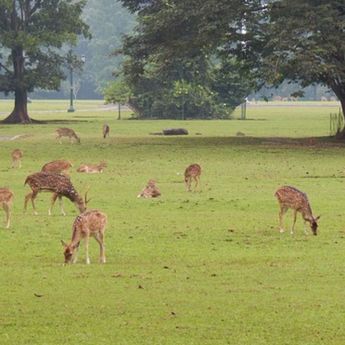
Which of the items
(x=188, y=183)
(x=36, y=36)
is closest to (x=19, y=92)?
(x=36, y=36)

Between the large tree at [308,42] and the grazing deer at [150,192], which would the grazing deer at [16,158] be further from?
the large tree at [308,42]

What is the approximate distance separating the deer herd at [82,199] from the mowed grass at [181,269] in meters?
0.29

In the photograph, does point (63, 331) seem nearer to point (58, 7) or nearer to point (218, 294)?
point (218, 294)

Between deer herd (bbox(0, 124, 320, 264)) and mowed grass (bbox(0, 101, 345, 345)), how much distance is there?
289 mm

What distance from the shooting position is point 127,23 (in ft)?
570

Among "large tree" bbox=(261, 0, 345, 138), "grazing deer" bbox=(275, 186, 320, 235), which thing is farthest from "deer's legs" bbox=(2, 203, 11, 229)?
"large tree" bbox=(261, 0, 345, 138)

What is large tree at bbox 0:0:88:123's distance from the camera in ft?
224

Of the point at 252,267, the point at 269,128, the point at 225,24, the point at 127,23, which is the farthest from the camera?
the point at 127,23

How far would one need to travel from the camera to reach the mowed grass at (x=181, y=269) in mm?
11953

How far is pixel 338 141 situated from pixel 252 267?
29.9 metres

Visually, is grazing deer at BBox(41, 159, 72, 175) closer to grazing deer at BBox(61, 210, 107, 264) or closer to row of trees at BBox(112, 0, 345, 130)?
grazing deer at BBox(61, 210, 107, 264)

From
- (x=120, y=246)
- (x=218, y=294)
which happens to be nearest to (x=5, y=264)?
(x=120, y=246)

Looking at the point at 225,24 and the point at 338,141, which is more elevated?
the point at 225,24

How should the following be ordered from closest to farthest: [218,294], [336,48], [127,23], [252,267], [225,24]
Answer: [218,294]
[252,267]
[336,48]
[225,24]
[127,23]
